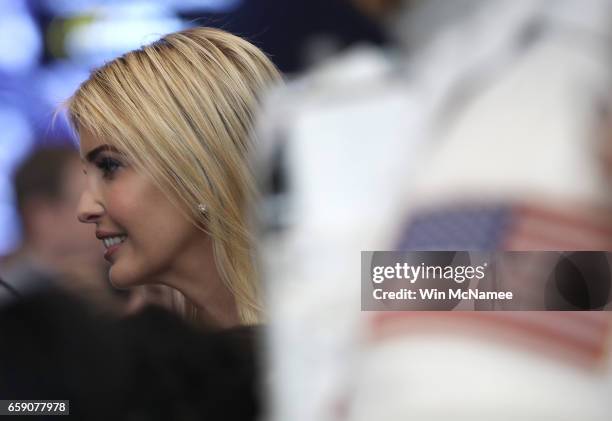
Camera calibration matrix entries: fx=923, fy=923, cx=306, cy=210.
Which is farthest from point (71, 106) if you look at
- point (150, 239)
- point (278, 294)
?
point (278, 294)

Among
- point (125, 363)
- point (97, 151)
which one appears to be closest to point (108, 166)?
point (97, 151)

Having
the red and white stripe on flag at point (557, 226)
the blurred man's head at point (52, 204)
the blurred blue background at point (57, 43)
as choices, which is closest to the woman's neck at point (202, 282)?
the blurred man's head at point (52, 204)

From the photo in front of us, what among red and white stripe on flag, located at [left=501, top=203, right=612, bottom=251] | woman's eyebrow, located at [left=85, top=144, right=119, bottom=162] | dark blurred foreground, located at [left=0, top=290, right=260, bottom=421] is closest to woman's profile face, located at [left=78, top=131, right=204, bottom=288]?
woman's eyebrow, located at [left=85, top=144, right=119, bottom=162]

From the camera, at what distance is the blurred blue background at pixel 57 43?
140cm

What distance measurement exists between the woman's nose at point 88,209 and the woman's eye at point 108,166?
0.05 m

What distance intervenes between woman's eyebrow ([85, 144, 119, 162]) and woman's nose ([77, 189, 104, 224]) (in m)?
0.05

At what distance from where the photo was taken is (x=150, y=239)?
1.40 m

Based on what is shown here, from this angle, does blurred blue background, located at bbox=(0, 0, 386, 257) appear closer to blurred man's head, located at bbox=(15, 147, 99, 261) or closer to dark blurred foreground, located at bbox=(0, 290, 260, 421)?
blurred man's head, located at bbox=(15, 147, 99, 261)

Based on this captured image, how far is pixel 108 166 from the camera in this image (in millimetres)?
1404

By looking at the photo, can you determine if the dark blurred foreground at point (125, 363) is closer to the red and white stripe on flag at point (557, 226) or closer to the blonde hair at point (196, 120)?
the blonde hair at point (196, 120)

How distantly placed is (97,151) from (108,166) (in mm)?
32

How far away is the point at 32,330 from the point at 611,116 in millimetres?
914

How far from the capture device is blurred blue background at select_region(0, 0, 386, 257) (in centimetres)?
140

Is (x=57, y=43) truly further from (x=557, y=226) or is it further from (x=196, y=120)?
(x=557, y=226)
